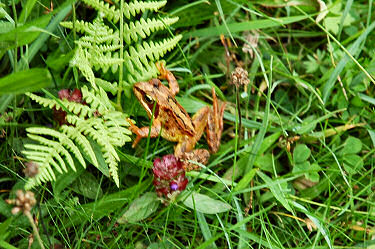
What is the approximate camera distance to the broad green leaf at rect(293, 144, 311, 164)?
3.50m

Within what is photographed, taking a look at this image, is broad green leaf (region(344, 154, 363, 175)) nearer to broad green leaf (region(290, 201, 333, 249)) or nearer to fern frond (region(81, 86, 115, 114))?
broad green leaf (region(290, 201, 333, 249))

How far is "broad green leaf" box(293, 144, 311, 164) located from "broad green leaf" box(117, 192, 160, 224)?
3.80ft

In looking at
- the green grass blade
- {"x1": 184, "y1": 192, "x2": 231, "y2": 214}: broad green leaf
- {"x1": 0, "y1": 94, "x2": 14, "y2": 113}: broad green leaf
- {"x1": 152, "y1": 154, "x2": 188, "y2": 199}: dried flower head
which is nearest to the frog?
{"x1": 152, "y1": 154, "x2": 188, "y2": 199}: dried flower head

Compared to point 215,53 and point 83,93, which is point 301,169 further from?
point 83,93

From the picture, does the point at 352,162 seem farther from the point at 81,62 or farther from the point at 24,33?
the point at 24,33

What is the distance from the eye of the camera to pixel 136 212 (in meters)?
3.04

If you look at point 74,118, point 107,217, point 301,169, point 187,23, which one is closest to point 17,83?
point 74,118

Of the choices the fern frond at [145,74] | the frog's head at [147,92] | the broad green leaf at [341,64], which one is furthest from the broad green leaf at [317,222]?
the fern frond at [145,74]

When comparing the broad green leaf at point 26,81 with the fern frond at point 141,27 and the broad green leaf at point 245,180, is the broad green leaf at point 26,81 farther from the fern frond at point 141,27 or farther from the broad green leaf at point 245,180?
the broad green leaf at point 245,180

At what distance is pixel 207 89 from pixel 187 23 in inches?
22.0

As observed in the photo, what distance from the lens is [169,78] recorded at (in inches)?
136

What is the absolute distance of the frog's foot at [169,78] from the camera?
3.44 metres

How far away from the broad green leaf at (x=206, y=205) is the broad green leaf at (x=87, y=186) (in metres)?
0.62

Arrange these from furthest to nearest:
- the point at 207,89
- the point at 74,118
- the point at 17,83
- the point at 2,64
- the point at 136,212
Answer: the point at 207,89 → the point at 2,64 → the point at 136,212 → the point at 74,118 → the point at 17,83
